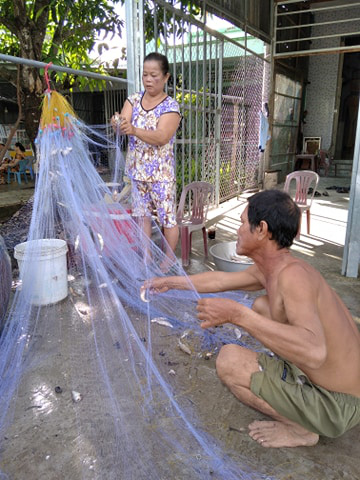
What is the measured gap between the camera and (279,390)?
1.58 m

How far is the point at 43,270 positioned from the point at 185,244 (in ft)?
5.06

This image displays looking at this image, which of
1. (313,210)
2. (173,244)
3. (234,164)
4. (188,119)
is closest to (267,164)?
(234,164)

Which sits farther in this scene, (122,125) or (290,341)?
(122,125)

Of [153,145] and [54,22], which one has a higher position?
[54,22]

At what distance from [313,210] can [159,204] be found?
4287 mm

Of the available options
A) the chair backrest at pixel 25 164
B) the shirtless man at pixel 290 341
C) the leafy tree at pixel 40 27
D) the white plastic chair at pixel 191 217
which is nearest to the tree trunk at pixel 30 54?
the leafy tree at pixel 40 27

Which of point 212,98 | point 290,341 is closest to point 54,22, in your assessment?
point 212,98

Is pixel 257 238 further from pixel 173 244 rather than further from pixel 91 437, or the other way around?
pixel 173 244

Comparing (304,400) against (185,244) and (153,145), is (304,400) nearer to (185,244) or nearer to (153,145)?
(153,145)

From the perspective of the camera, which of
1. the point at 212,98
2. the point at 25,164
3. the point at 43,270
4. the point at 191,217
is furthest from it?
the point at 25,164

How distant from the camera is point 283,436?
1.65 metres

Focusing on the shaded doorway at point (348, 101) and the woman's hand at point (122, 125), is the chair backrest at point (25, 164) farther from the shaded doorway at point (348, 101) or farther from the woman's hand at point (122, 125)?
the shaded doorway at point (348, 101)

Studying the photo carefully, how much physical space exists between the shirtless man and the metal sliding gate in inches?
104

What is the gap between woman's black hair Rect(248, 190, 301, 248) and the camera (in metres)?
1.48
